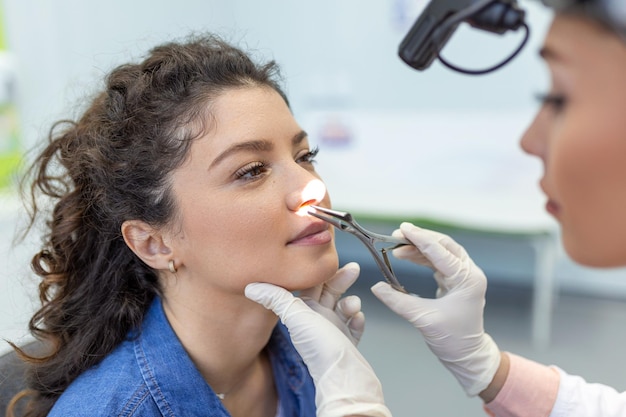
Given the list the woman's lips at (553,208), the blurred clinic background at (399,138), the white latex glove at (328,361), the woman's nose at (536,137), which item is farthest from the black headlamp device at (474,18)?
the blurred clinic background at (399,138)

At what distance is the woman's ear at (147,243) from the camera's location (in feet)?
4.07

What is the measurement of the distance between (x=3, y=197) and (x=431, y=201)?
2.57m

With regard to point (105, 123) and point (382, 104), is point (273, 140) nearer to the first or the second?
point (105, 123)

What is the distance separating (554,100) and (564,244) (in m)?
0.20

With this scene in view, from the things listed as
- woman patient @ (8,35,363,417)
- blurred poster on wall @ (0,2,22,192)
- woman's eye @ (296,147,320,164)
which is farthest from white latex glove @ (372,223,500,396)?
blurred poster on wall @ (0,2,22,192)

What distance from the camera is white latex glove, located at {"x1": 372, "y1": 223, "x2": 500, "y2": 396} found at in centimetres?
128

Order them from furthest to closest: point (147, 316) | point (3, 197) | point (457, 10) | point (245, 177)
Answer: point (3, 197) < point (147, 316) < point (245, 177) < point (457, 10)

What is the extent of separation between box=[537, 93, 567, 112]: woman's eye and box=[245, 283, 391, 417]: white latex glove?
0.58 m

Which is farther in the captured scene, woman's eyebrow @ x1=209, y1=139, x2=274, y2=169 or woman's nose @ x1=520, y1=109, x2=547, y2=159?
woman's eyebrow @ x1=209, y1=139, x2=274, y2=169

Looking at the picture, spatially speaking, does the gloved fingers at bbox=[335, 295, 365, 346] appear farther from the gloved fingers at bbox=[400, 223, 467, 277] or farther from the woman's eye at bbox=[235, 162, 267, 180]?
the woman's eye at bbox=[235, 162, 267, 180]

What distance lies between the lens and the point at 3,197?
2.96 meters

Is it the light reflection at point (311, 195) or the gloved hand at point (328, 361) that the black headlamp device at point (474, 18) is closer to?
the light reflection at point (311, 195)

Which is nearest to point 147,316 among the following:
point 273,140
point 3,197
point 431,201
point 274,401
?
point 274,401

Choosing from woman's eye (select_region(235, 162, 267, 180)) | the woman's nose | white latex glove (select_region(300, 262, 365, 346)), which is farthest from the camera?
white latex glove (select_region(300, 262, 365, 346))
